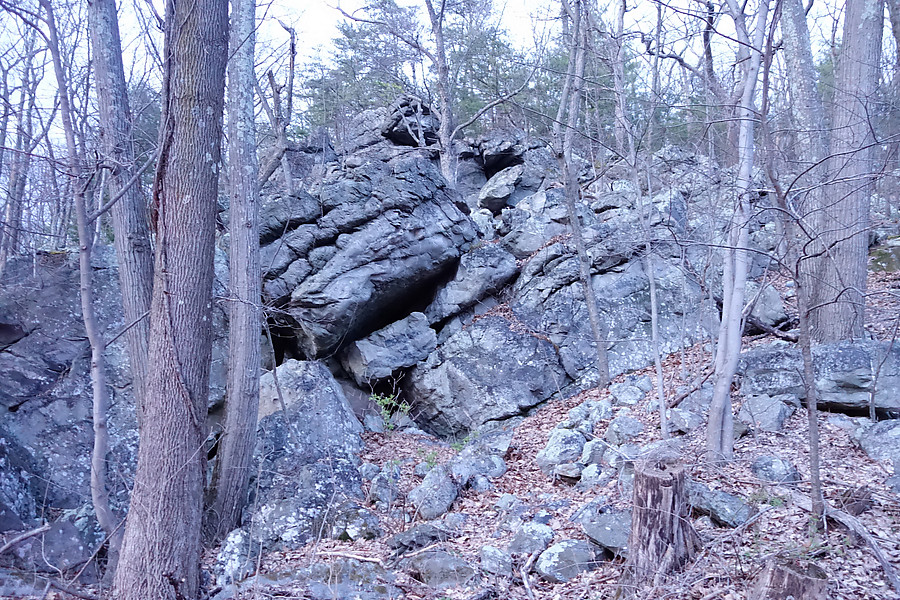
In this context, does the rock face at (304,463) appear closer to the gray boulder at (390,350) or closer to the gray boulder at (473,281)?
the gray boulder at (390,350)

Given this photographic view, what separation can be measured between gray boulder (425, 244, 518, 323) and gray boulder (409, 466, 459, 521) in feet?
15.0

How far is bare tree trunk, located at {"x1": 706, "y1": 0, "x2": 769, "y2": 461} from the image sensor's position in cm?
504

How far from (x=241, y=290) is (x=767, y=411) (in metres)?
6.37

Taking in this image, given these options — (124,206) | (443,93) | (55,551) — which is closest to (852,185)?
(124,206)

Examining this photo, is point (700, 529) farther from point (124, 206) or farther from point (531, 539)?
point (124, 206)

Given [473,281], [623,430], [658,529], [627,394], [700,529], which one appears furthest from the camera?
[473,281]

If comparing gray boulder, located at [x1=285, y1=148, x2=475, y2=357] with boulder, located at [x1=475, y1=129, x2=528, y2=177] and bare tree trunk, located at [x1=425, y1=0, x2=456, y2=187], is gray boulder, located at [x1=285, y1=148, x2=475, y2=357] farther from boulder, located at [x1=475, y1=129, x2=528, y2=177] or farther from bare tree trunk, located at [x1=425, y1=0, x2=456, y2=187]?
boulder, located at [x1=475, y1=129, x2=528, y2=177]

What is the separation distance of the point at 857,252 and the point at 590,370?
13.6ft

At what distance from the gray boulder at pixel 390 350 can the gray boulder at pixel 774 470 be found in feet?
19.2

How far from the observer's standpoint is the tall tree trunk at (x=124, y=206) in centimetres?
538

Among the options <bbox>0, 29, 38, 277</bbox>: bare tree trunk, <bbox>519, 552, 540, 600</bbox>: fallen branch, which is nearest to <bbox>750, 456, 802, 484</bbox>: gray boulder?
<bbox>519, 552, 540, 600</bbox>: fallen branch

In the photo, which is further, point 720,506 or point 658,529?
point 720,506

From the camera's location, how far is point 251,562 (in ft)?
16.7

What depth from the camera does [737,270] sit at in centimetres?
536
